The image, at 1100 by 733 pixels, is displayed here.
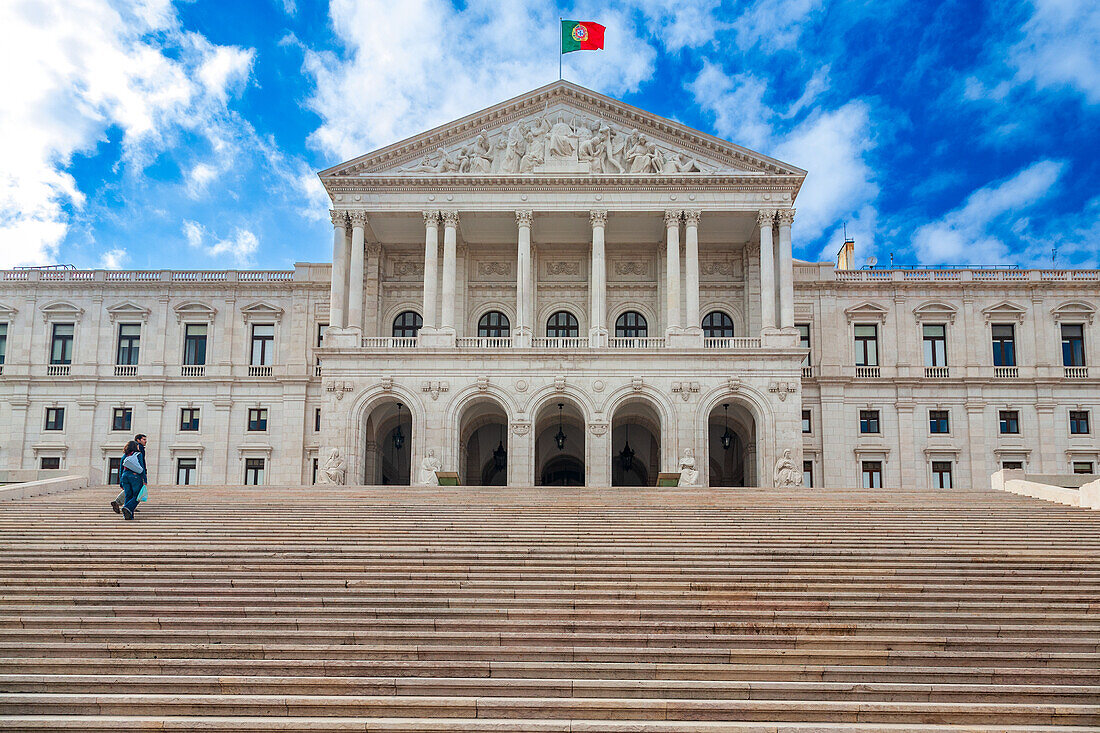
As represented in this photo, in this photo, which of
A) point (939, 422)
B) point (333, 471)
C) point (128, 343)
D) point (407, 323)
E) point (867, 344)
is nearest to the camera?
point (333, 471)

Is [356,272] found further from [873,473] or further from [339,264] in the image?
[873,473]

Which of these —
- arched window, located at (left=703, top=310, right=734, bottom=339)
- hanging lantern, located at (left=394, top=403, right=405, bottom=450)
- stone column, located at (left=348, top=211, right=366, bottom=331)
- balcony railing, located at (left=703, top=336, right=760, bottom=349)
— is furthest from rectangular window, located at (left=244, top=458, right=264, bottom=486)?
arched window, located at (left=703, top=310, right=734, bottom=339)

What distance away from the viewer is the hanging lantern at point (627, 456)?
42688mm

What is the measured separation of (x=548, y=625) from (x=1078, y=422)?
40000 mm

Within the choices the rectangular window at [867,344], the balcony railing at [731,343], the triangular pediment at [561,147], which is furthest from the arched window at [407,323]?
the rectangular window at [867,344]

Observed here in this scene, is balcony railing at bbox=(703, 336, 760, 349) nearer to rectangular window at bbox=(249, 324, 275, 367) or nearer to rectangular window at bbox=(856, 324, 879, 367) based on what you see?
rectangular window at bbox=(856, 324, 879, 367)

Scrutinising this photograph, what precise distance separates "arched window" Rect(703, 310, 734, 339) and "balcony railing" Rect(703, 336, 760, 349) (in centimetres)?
466

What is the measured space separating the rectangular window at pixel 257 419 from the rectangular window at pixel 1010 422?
116 ft

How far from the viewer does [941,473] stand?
153ft

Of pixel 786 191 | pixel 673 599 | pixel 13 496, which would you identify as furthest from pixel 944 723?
pixel 786 191

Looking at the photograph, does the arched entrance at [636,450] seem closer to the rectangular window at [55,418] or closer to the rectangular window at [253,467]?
the rectangular window at [253,467]

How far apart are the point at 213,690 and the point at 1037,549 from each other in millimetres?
16540

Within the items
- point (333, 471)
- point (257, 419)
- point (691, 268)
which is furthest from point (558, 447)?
point (257, 419)

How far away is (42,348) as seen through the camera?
4891 cm
